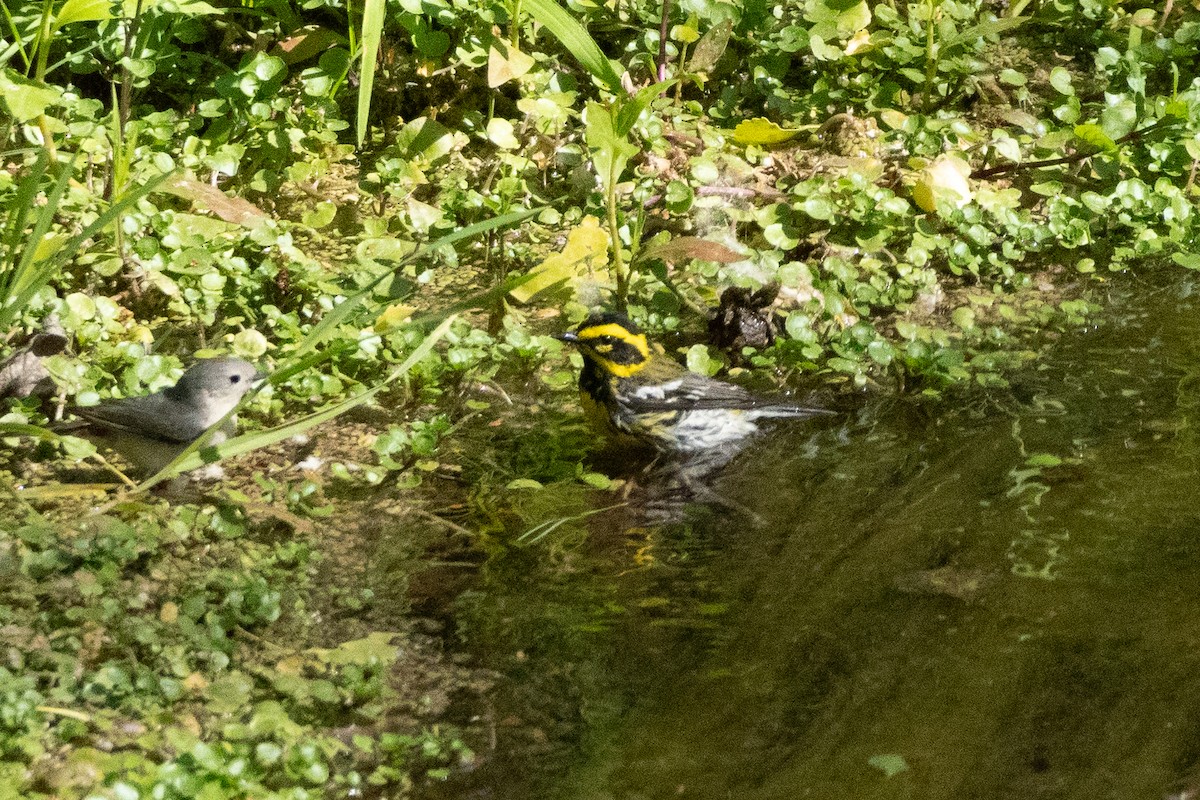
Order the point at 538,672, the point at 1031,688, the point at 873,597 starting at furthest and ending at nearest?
1. the point at 873,597
2. the point at 538,672
3. the point at 1031,688

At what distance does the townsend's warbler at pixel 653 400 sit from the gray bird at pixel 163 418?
1222 mm

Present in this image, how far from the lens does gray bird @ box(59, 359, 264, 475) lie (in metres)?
4.31

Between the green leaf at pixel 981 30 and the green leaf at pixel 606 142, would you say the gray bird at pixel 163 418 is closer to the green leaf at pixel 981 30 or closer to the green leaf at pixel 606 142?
the green leaf at pixel 606 142

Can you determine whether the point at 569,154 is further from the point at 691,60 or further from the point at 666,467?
the point at 666,467

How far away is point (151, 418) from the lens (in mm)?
4312

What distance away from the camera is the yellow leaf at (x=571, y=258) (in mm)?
5277

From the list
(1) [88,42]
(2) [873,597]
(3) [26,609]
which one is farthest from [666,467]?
(1) [88,42]

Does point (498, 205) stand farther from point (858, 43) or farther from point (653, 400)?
point (858, 43)

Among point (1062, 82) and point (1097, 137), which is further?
point (1062, 82)

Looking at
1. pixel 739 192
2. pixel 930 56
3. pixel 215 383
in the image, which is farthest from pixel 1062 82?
pixel 215 383

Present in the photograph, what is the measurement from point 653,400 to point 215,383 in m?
1.53

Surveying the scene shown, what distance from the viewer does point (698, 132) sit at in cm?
639

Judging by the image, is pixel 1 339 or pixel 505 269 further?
pixel 505 269

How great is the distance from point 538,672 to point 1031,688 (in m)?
1.10
